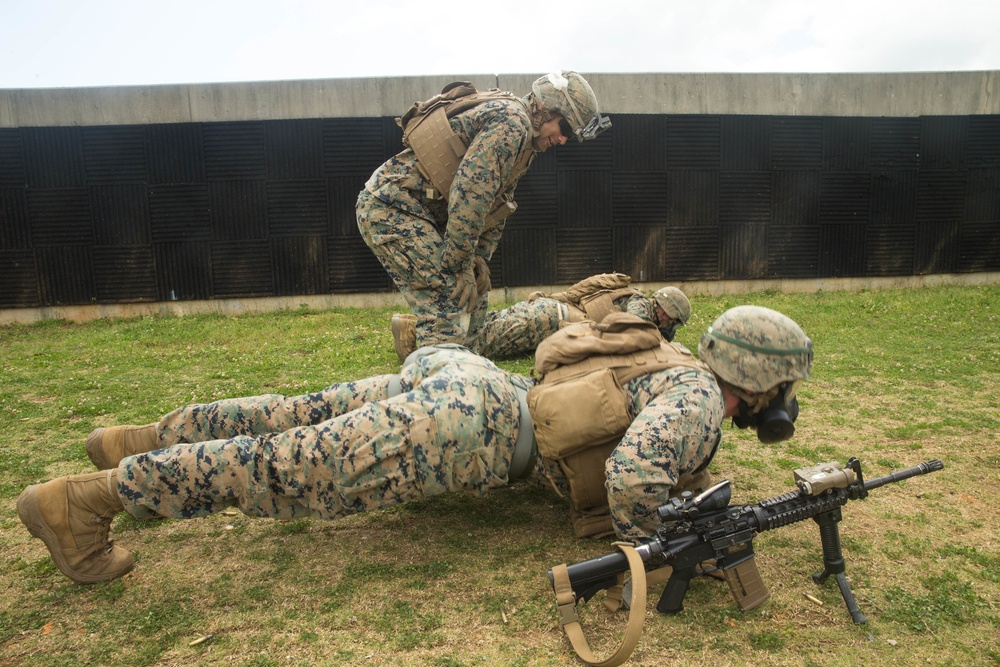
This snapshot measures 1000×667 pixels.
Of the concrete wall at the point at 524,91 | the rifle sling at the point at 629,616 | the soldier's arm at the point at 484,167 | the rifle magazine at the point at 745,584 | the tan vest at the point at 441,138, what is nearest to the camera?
the rifle sling at the point at 629,616

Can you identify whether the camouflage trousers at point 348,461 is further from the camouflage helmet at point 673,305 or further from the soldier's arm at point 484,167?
the camouflage helmet at point 673,305

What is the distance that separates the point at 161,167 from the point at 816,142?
780cm

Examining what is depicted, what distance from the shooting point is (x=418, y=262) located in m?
4.43

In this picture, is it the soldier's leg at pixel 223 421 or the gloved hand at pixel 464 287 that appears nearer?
the soldier's leg at pixel 223 421

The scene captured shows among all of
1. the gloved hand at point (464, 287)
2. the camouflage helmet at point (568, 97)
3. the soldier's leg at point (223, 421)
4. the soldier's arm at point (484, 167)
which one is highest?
the camouflage helmet at point (568, 97)

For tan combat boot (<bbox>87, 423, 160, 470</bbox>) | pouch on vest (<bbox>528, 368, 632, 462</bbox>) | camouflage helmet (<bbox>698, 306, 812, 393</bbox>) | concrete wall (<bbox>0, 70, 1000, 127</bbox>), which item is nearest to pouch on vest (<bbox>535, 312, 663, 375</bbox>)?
pouch on vest (<bbox>528, 368, 632, 462</bbox>)

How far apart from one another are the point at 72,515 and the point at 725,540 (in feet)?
7.25

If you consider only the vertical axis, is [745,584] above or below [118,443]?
below

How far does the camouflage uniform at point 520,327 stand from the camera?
18.7 feet

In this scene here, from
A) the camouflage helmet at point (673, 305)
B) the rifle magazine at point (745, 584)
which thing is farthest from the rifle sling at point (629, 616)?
the camouflage helmet at point (673, 305)

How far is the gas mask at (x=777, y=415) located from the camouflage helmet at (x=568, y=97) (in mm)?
2209

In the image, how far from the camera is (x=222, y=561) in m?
2.78

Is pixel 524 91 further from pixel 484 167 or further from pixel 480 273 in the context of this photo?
pixel 484 167

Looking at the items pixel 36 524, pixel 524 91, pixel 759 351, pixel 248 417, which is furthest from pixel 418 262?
pixel 524 91
